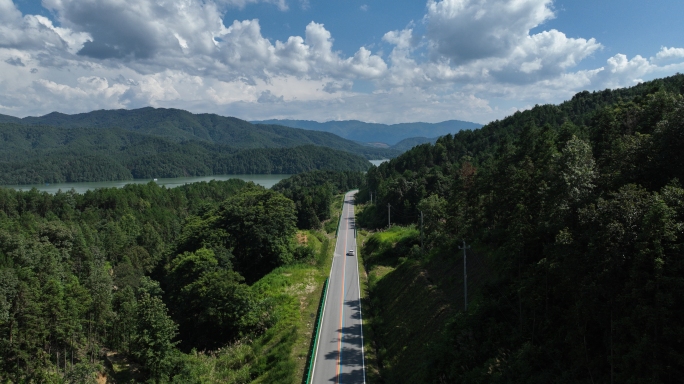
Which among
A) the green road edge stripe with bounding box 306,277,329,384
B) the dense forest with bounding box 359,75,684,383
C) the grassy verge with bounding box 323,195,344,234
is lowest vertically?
the green road edge stripe with bounding box 306,277,329,384

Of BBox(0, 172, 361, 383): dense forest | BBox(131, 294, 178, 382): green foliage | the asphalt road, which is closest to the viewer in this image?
the asphalt road

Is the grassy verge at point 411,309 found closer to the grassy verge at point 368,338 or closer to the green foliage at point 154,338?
the grassy verge at point 368,338

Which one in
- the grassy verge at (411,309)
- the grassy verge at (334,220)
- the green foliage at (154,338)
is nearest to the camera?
the grassy verge at (411,309)

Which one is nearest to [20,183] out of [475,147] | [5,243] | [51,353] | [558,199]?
[5,243]

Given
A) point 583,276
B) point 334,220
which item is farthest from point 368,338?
point 334,220

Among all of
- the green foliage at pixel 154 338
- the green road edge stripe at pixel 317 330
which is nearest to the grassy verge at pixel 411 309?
the green road edge stripe at pixel 317 330

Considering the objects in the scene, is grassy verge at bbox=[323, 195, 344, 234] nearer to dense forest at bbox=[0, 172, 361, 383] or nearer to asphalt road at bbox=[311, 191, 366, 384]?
dense forest at bbox=[0, 172, 361, 383]

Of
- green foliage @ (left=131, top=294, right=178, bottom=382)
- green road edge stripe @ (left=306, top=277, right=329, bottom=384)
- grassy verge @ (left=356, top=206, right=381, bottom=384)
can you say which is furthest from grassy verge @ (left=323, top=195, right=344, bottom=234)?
green foliage @ (left=131, top=294, right=178, bottom=382)
